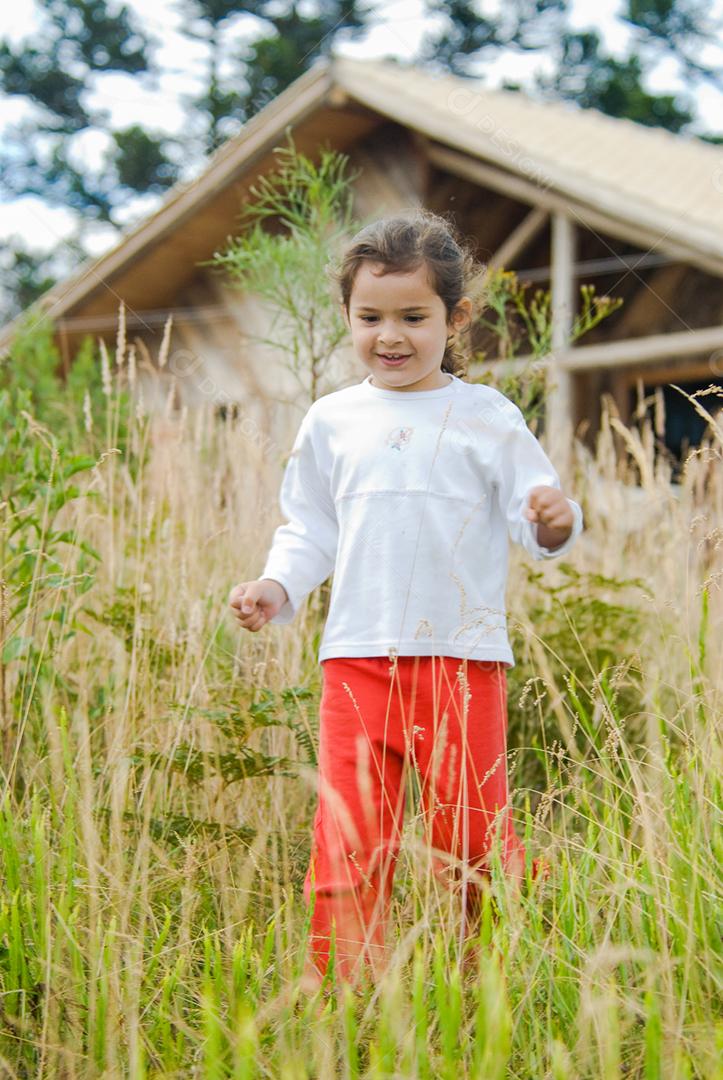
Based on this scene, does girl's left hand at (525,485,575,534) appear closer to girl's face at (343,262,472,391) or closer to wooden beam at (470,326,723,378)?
girl's face at (343,262,472,391)

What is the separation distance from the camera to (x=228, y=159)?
Answer: 30.9 ft

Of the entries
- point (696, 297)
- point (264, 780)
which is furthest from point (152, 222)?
point (264, 780)

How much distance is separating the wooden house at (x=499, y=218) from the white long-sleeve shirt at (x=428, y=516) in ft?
16.4

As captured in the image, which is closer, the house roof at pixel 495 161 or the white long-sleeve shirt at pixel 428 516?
the white long-sleeve shirt at pixel 428 516

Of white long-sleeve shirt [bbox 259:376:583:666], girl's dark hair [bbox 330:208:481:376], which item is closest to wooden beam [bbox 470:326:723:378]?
girl's dark hair [bbox 330:208:481:376]

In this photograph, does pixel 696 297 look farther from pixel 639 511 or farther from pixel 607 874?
pixel 607 874

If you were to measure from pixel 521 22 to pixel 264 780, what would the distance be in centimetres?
2292

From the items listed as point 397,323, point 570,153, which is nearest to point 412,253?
point 397,323

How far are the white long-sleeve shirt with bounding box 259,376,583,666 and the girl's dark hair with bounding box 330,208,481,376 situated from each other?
195 millimetres

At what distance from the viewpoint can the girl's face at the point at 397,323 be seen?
2.06 meters

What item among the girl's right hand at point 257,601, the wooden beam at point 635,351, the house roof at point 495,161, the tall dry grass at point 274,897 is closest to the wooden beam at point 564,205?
the house roof at point 495,161

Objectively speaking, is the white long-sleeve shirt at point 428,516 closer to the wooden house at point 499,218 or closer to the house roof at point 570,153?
the wooden house at point 499,218

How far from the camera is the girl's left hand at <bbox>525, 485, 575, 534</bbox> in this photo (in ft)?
6.15

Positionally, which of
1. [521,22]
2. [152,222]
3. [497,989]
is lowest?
[497,989]
